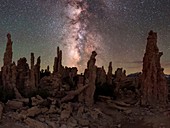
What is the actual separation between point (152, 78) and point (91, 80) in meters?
6.93

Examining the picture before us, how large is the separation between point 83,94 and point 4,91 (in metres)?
7.90

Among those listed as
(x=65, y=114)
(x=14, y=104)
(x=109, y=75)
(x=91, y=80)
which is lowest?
(x=65, y=114)

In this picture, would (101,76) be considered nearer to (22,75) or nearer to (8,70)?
(22,75)

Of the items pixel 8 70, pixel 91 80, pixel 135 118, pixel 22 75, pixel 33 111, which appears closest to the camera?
pixel 33 111

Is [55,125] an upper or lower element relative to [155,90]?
lower

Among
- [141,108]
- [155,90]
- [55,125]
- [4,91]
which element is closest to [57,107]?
[55,125]

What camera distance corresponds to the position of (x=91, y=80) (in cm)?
3023

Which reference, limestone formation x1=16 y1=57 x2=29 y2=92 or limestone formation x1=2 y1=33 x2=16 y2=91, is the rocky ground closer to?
limestone formation x1=2 y1=33 x2=16 y2=91

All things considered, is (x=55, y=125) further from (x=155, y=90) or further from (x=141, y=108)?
(x=155, y=90)

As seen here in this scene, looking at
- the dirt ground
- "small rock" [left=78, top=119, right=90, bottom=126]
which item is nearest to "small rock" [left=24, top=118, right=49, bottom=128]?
the dirt ground

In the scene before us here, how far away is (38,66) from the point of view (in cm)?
3522

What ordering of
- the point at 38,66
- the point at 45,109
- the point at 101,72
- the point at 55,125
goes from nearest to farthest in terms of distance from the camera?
1. the point at 55,125
2. the point at 45,109
3. the point at 38,66
4. the point at 101,72

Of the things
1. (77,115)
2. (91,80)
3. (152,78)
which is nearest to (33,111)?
(77,115)

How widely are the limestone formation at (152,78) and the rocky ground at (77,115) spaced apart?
2.06 m
